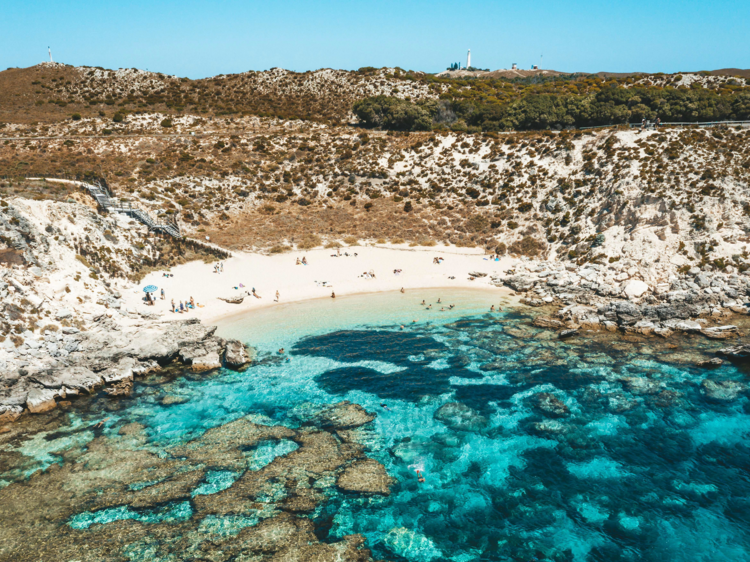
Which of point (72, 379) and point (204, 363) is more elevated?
point (72, 379)

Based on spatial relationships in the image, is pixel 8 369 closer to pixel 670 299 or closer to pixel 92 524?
pixel 92 524

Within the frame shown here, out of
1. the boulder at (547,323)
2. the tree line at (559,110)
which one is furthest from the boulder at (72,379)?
the tree line at (559,110)

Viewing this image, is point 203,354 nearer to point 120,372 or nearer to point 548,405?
point 120,372

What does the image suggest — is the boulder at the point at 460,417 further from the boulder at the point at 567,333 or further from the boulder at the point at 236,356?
the boulder at the point at 236,356

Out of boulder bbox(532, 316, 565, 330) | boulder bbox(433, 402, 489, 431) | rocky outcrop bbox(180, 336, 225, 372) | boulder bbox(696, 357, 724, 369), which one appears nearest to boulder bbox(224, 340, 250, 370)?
rocky outcrop bbox(180, 336, 225, 372)

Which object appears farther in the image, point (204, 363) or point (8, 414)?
point (204, 363)

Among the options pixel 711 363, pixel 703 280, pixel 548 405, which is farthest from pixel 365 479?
pixel 703 280
